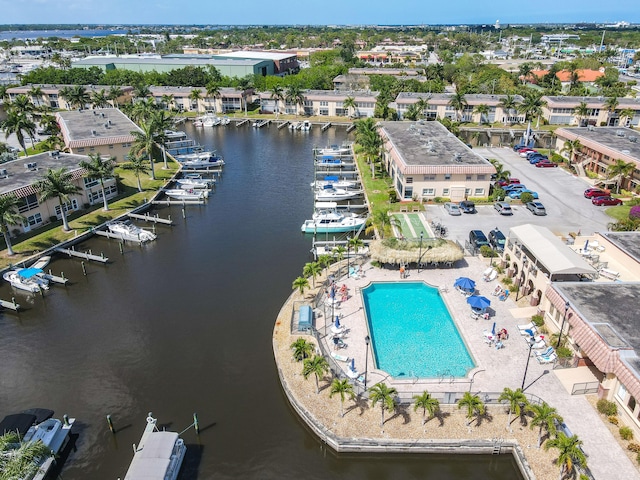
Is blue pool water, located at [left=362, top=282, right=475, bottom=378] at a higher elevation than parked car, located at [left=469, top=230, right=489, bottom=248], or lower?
lower

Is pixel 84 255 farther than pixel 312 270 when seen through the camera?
Yes

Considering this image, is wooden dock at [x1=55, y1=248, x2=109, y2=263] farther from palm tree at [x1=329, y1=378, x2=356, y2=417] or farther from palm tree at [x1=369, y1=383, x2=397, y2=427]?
palm tree at [x1=369, y1=383, x2=397, y2=427]

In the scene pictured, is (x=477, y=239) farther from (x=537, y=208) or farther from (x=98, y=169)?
(x=98, y=169)

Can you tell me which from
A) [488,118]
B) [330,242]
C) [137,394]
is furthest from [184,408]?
[488,118]

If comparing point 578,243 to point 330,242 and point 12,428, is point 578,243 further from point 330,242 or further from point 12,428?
point 12,428

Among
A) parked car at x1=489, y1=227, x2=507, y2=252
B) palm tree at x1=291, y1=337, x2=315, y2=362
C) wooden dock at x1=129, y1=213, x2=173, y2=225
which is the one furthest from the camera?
wooden dock at x1=129, y1=213, x2=173, y2=225

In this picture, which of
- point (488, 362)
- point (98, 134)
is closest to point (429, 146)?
point (488, 362)

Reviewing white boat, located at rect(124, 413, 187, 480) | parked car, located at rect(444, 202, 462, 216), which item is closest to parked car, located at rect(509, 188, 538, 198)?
parked car, located at rect(444, 202, 462, 216)

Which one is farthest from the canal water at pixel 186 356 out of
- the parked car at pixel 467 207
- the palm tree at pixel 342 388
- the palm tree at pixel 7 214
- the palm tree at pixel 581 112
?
the palm tree at pixel 581 112
